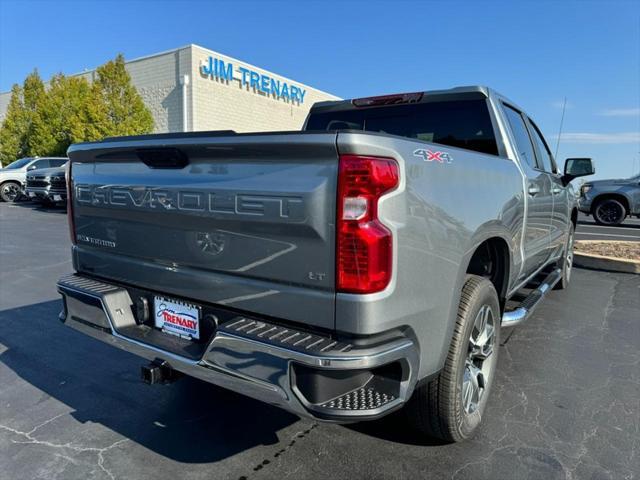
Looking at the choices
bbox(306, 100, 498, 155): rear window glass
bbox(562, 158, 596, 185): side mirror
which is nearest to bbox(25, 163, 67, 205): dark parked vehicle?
bbox(306, 100, 498, 155): rear window glass

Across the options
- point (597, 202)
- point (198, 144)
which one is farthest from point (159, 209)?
point (597, 202)

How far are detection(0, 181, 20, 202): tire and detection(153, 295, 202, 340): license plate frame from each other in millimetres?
20559

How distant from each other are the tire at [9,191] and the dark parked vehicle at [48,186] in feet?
14.3

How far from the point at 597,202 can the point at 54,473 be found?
54.1 ft

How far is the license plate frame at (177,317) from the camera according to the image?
2.42 metres

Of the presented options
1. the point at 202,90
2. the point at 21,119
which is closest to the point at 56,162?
the point at 202,90

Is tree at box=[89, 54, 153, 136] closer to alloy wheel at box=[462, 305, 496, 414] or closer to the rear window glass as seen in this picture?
the rear window glass

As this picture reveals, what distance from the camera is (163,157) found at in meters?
2.40

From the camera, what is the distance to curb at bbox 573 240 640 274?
7324 mm

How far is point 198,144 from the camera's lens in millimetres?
2227

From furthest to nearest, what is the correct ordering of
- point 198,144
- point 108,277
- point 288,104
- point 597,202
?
point 288,104 → point 597,202 → point 108,277 → point 198,144

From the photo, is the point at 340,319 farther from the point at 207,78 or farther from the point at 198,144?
the point at 207,78

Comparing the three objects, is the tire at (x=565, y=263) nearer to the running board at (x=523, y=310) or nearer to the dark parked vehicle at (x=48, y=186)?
the running board at (x=523, y=310)

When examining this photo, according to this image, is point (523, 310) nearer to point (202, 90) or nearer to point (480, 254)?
point (480, 254)
